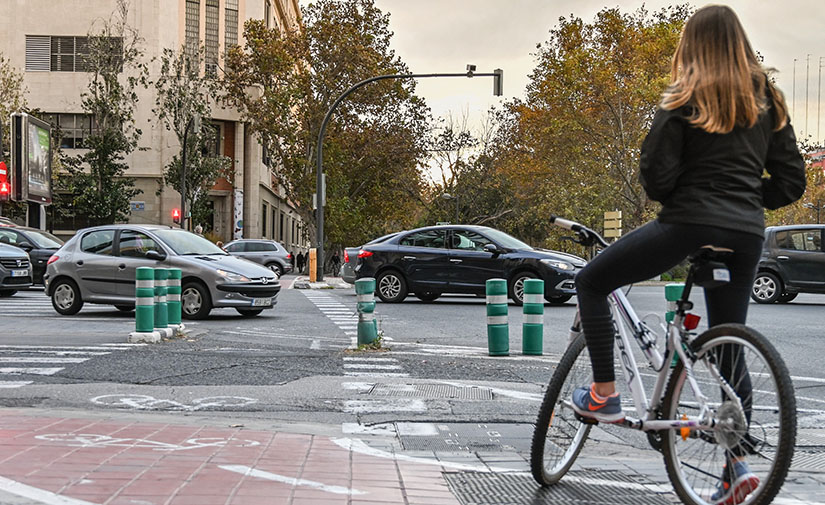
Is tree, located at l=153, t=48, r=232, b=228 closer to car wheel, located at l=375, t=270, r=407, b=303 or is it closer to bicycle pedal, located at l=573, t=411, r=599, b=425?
car wheel, located at l=375, t=270, r=407, b=303

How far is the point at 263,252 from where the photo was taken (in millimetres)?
42031

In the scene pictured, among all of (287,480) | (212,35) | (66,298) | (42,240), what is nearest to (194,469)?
(287,480)

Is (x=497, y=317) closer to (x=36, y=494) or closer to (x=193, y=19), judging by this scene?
(x=36, y=494)

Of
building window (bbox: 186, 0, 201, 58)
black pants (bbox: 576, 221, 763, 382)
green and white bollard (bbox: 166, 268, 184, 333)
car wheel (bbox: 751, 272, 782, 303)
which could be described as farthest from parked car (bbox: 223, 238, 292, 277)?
black pants (bbox: 576, 221, 763, 382)

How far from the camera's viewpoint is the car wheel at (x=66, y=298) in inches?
680

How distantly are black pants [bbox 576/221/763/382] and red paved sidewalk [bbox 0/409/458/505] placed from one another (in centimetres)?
94

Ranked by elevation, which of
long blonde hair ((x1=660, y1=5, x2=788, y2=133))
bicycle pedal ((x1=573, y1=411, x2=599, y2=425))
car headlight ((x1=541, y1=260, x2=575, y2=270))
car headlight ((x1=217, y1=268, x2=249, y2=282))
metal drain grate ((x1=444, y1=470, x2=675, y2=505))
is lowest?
metal drain grate ((x1=444, y1=470, x2=675, y2=505))

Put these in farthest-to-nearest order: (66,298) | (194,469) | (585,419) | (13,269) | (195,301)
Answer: (13,269)
(66,298)
(195,301)
(194,469)
(585,419)

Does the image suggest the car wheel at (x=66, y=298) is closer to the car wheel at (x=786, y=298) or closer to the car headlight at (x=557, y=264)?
the car headlight at (x=557, y=264)

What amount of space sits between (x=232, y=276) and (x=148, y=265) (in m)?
1.39

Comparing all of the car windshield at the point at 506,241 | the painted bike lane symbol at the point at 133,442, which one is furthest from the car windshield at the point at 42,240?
the painted bike lane symbol at the point at 133,442

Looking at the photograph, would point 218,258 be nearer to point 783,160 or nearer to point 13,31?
point 783,160

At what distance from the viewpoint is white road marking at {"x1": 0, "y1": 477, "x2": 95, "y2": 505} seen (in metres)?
4.02

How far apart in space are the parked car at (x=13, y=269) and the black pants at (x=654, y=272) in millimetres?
20794
